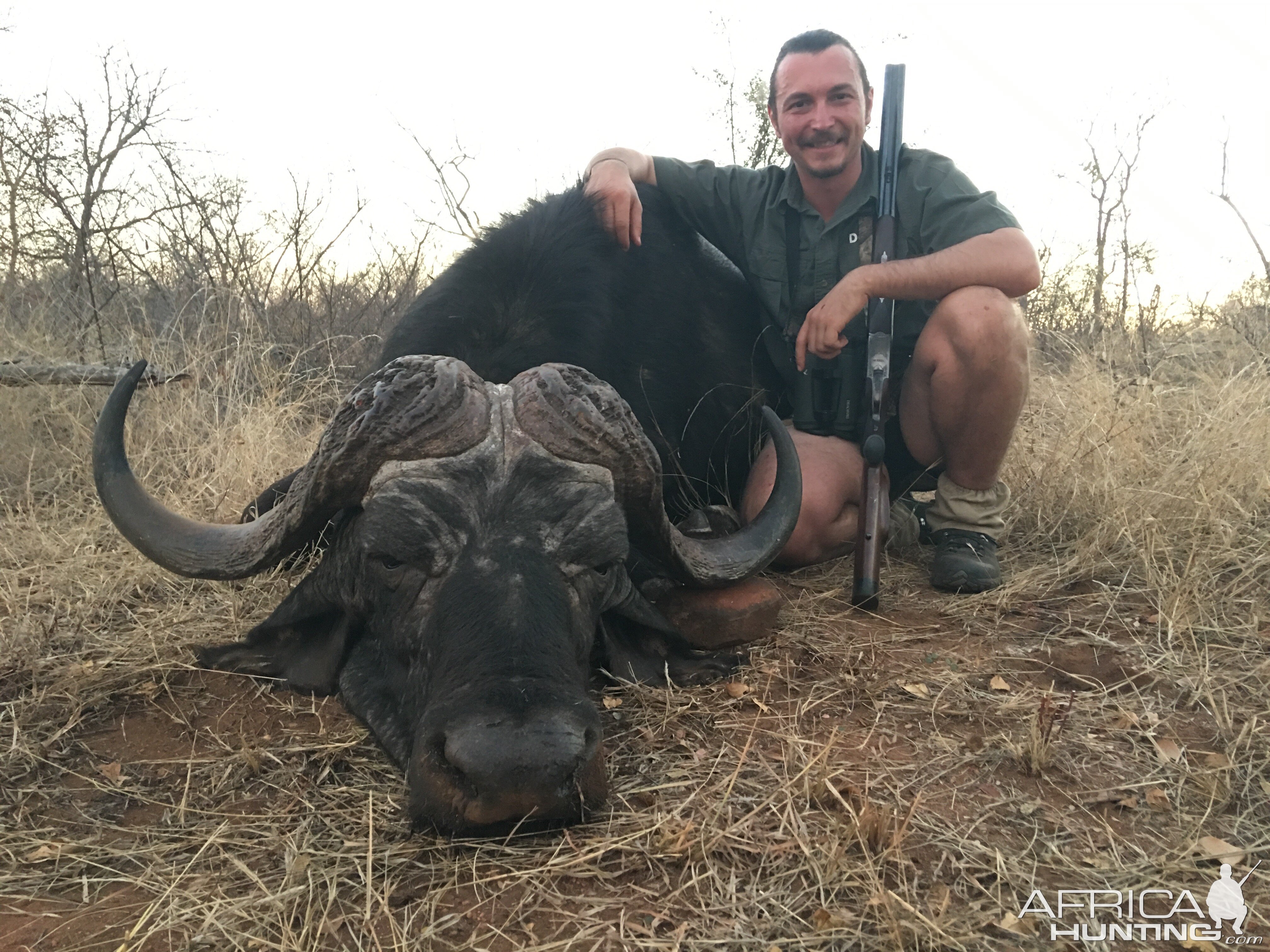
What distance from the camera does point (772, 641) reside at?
3256mm

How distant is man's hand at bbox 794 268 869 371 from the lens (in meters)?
3.64

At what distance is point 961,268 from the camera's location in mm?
3760

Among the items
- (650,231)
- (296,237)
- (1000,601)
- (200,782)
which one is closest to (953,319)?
(1000,601)

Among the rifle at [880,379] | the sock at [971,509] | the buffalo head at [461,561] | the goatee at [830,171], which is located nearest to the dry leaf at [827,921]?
the buffalo head at [461,561]

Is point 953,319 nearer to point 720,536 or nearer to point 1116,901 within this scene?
point 720,536

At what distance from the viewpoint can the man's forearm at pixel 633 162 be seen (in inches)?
171

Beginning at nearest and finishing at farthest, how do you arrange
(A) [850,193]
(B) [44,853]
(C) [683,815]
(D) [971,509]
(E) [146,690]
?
(B) [44,853], (C) [683,815], (E) [146,690], (D) [971,509], (A) [850,193]

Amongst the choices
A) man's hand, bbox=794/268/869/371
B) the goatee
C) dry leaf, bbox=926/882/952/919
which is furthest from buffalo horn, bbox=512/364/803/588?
the goatee

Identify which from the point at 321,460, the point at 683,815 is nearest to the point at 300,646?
the point at 321,460

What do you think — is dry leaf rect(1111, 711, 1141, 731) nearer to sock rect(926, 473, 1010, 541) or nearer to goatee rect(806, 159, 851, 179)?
sock rect(926, 473, 1010, 541)

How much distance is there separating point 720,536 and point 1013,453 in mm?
2515

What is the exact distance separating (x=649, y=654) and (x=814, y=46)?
2.98 meters

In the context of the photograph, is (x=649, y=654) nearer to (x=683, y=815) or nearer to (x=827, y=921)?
(x=683, y=815)

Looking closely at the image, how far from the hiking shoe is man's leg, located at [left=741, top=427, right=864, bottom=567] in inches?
15.2
